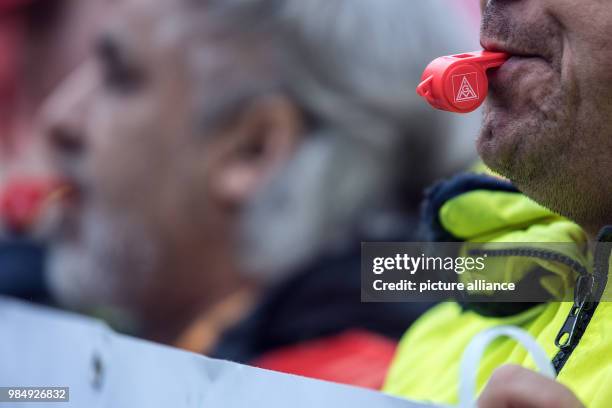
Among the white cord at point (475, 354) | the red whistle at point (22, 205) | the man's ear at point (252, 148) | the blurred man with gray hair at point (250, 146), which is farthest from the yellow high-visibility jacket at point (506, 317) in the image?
the red whistle at point (22, 205)

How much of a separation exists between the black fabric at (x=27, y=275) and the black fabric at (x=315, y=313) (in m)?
1.12

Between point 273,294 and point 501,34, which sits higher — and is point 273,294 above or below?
below

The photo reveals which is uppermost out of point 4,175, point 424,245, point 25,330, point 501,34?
point 501,34

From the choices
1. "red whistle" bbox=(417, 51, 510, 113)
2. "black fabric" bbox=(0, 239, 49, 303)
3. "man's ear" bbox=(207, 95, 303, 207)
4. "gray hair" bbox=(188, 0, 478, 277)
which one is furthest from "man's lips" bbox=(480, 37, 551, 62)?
"black fabric" bbox=(0, 239, 49, 303)

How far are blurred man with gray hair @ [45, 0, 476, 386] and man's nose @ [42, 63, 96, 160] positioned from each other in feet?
0.07

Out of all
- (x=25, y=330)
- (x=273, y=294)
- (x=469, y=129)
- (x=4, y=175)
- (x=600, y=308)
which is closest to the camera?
(x=600, y=308)

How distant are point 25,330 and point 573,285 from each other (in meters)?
0.87

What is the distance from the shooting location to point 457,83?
1040 mm

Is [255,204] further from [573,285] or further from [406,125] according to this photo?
[573,285]

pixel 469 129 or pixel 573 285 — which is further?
pixel 469 129

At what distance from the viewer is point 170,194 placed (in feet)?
8.96

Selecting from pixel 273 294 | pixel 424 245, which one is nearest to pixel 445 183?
pixel 424 245

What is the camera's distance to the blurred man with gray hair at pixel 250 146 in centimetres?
256

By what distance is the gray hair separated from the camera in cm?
256
